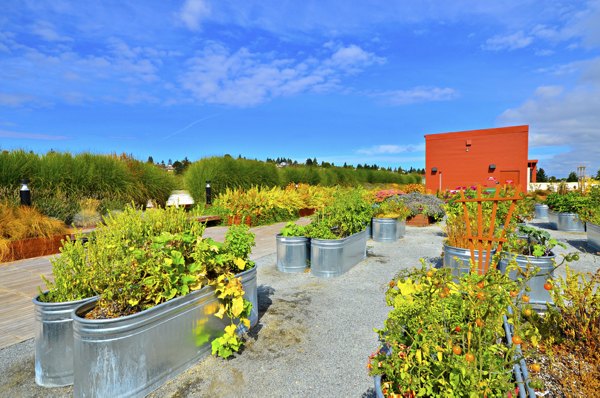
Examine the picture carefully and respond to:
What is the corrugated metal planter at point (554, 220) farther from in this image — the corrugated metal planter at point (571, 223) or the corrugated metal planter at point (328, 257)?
the corrugated metal planter at point (328, 257)

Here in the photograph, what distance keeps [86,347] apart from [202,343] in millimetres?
769

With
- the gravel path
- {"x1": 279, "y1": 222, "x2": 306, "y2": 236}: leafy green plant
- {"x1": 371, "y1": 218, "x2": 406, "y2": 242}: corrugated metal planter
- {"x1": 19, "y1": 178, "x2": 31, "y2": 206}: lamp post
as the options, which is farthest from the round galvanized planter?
{"x1": 19, "y1": 178, "x2": 31, "y2": 206}: lamp post

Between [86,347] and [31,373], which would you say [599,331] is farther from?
[31,373]

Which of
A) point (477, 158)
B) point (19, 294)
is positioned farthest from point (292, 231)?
point (477, 158)

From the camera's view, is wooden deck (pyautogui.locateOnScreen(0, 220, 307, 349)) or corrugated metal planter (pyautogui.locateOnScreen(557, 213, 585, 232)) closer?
wooden deck (pyautogui.locateOnScreen(0, 220, 307, 349))

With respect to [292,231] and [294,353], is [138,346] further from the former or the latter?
[292,231]

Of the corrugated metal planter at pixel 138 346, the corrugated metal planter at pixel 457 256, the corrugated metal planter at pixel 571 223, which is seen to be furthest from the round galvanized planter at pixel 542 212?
the corrugated metal planter at pixel 138 346

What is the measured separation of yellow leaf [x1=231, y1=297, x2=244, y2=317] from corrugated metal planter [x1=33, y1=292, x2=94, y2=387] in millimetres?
914

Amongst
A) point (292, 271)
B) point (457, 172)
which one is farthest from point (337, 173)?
point (292, 271)

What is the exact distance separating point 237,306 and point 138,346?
2.29ft

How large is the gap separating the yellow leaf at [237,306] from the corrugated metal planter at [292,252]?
7.43 feet

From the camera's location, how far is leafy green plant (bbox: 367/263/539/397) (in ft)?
4.34

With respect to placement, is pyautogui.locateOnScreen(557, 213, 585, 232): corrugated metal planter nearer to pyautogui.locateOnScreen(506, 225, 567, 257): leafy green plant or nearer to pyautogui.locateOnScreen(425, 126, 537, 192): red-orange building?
pyautogui.locateOnScreen(506, 225, 567, 257): leafy green plant

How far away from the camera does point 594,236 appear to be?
6.25 metres
